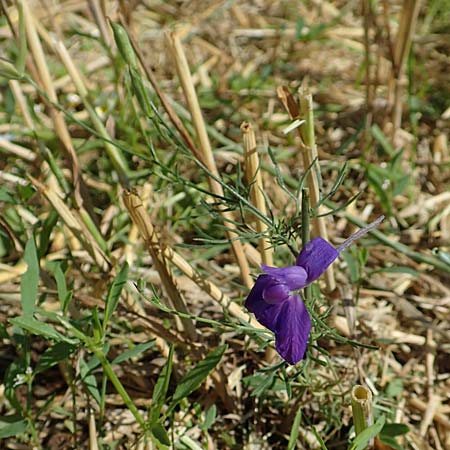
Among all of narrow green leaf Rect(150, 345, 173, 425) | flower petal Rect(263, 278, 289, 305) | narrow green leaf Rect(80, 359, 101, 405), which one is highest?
flower petal Rect(263, 278, 289, 305)

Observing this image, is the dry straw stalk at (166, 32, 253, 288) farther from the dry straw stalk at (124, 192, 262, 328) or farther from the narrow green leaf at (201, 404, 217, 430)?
the narrow green leaf at (201, 404, 217, 430)

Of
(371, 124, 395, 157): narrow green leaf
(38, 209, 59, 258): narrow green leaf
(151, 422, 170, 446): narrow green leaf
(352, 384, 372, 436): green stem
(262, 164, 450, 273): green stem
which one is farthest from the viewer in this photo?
(371, 124, 395, 157): narrow green leaf

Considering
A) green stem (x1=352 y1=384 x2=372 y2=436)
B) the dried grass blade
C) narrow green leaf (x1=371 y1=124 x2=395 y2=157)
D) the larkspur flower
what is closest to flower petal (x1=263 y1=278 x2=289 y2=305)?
the larkspur flower

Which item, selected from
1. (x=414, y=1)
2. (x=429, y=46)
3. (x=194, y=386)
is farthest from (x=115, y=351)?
(x=429, y=46)

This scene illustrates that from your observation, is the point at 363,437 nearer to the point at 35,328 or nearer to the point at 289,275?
the point at 289,275

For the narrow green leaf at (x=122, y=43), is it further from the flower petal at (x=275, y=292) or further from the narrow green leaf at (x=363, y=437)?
the narrow green leaf at (x=363, y=437)

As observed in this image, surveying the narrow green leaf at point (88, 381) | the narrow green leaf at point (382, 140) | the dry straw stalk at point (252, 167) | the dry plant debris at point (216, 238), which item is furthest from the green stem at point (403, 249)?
the narrow green leaf at point (88, 381)
